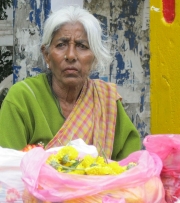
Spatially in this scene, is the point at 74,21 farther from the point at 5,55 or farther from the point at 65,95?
the point at 5,55

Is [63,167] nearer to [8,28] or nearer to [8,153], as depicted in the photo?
[8,153]

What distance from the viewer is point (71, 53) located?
3002 mm


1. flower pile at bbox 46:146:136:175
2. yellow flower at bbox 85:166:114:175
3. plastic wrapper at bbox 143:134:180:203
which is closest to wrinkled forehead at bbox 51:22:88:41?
plastic wrapper at bbox 143:134:180:203

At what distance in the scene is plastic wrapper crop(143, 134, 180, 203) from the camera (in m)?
2.32

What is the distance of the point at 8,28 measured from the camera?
5.86 metres

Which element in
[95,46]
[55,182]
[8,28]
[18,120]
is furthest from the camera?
[8,28]

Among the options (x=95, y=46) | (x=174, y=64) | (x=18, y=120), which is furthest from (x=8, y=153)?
(x=174, y=64)

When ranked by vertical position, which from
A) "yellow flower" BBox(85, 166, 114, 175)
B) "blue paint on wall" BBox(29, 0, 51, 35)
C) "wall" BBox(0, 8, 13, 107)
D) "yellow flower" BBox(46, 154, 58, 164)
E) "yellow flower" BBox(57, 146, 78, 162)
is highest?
"blue paint on wall" BBox(29, 0, 51, 35)

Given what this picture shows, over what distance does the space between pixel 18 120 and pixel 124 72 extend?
172 centimetres

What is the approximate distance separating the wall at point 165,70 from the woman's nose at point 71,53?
137cm

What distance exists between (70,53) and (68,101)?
0.30m

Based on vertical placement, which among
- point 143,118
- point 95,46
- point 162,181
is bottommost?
point 143,118

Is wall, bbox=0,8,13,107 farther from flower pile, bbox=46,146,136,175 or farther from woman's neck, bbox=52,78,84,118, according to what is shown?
flower pile, bbox=46,146,136,175

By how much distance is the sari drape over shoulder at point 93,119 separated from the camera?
296cm
